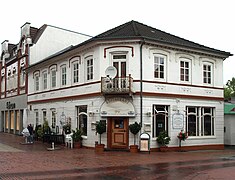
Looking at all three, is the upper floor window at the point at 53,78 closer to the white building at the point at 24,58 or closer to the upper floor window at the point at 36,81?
the upper floor window at the point at 36,81

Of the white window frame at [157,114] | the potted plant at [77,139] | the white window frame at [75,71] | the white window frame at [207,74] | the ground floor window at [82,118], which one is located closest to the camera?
the white window frame at [157,114]

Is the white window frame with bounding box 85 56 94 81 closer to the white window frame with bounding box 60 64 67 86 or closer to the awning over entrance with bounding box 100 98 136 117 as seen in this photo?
the awning over entrance with bounding box 100 98 136 117

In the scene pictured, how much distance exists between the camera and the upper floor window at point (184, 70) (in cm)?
2236

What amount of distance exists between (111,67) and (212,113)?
29.3 feet

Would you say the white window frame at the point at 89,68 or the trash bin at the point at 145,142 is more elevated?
the white window frame at the point at 89,68

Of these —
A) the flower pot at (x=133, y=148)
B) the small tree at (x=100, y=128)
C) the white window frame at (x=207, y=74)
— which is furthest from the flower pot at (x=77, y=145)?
the white window frame at (x=207, y=74)

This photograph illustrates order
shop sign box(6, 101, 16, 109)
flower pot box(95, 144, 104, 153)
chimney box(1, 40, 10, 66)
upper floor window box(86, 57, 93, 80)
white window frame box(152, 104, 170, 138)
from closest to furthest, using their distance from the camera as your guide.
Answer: flower pot box(95, 144, 104, 153) < white window frame box(152, 104, 170, 138) < upper floor window box(86, 57, 93, 80) < shop sign box(6, 101, 16, 109) < chimney box(1, 40, 10, 66)

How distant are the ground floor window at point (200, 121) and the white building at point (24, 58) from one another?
52.4 feet

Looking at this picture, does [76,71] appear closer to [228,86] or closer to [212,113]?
[212,113]

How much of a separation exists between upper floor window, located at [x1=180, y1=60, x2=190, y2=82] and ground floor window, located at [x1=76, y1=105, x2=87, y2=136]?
7.04 m

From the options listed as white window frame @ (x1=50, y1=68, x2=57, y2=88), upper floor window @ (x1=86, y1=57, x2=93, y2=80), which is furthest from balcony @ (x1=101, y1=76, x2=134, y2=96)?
white window frame @ (x1=50, y1=68, x2=57, y2=88)

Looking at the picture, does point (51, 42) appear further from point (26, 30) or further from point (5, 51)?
point (5, 51)

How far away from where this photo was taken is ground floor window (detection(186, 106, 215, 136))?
2244cm

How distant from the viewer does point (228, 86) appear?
265 ft
